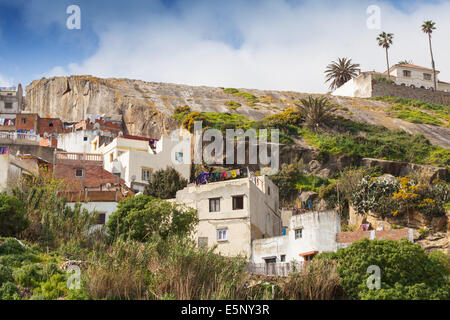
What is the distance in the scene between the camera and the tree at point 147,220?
32.4 metres

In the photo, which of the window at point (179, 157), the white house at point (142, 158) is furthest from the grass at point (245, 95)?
the window at point (179, 157)

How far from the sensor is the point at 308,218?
33.7 meters

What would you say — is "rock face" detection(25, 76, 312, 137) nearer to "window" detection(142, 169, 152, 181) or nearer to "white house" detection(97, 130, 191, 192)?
"white house" detection(97, 130, 191, 192)

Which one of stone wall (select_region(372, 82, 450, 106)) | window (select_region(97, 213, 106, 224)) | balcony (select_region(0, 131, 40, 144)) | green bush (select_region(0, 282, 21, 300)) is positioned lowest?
green bush (select_region(0, 282, 21, 300))

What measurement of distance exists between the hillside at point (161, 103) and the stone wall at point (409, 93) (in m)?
4.10

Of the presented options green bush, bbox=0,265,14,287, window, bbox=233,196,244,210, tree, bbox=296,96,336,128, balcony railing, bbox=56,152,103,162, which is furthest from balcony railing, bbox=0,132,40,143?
green bush, bbox=0,265,14,287

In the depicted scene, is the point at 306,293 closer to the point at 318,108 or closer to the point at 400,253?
the point at 400,253

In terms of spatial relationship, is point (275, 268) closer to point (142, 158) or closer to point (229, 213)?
point (229, 213)

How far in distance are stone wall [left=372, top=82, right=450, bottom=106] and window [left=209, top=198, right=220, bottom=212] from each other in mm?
50858

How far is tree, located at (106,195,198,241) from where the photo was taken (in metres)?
32.4

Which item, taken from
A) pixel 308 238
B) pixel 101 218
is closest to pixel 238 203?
pixel 308 238

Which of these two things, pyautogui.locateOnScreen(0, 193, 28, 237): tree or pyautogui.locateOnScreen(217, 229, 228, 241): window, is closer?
pyautogui.locateOnScreen(0, 193, 28, 237): tree

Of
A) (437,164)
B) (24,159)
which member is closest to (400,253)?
(24,159)

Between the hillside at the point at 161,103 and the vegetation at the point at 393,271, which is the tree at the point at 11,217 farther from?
the hillside at the point at 161,103
